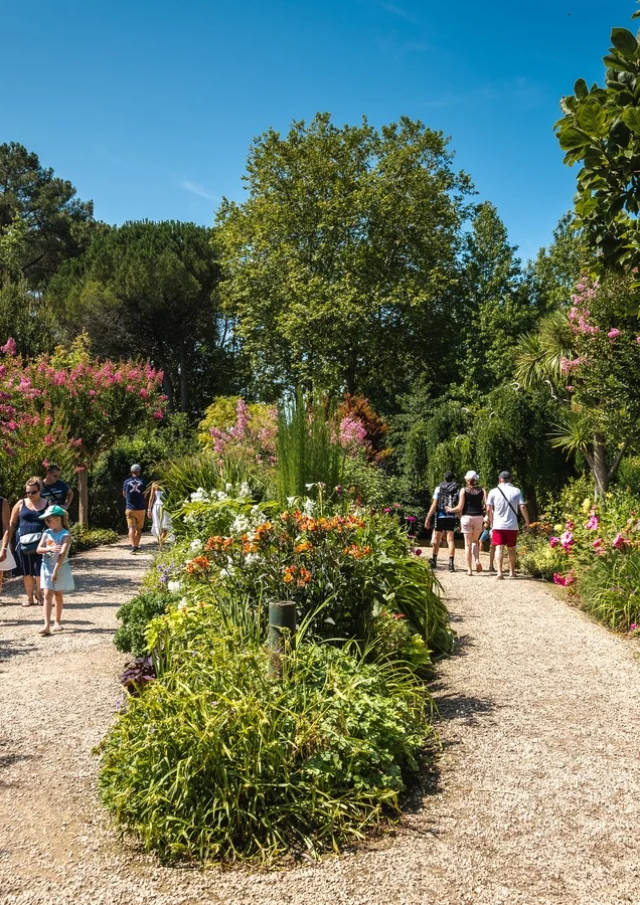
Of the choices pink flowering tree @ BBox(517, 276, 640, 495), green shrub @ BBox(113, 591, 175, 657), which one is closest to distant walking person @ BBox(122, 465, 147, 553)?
green shrub @ BBox(113, 591, 175, 657)

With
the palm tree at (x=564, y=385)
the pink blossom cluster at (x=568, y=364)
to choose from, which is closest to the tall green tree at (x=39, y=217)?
the palm tree at (x=564, y=385)

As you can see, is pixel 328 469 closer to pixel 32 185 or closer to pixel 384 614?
pixel 384 614

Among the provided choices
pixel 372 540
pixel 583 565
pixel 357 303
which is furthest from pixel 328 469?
pixel 357 303

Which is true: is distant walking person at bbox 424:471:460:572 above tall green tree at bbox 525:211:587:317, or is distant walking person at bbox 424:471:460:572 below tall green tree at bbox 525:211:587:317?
below

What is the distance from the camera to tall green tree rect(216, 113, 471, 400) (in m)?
24.0

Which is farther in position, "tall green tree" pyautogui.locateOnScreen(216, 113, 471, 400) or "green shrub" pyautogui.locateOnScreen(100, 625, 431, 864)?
"tall green tree" pyautogui.locateOnScreen(216, 113, 471, 400)

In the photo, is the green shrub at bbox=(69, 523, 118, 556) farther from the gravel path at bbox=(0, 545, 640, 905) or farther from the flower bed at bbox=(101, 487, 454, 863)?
the flower bed at bbox=(101, 487, 454, 863)

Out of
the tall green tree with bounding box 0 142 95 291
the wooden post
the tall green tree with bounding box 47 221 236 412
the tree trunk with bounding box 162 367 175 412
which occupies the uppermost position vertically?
the tall green tree with bounding box 0 142 95 291

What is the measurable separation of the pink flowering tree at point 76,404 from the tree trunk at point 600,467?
Result: 9.45 meters

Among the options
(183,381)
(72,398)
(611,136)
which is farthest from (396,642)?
(183,381)

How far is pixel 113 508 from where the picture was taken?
66.0ft

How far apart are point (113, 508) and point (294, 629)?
16.4m

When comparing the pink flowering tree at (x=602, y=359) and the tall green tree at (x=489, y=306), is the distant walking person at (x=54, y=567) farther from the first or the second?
the tall green tree at (x=489, y=306)

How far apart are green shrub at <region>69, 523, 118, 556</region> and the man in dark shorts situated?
4.34 meters
